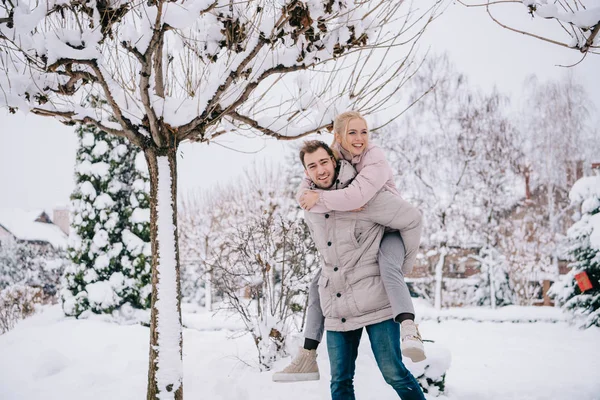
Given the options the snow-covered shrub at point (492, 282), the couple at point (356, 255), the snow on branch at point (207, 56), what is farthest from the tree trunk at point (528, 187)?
the couple at point (356, 255)

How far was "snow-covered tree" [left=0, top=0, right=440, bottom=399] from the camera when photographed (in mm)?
2689

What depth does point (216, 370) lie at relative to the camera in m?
4.72

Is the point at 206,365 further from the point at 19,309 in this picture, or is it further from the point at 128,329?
the point at 19,309

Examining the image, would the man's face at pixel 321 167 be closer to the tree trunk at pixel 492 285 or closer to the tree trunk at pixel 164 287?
the tree trunk at pixel 164 287

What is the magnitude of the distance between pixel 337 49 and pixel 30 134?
269 ft

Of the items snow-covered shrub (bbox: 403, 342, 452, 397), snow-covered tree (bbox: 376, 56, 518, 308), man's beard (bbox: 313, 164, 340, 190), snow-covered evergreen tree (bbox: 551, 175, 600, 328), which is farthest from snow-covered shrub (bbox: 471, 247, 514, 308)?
man's beard (bbox: 313, 164, 340, 190)

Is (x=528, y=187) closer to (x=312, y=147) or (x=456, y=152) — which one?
(x=456, y=152)

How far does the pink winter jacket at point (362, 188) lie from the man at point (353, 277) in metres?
0.08

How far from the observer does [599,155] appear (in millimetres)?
19734

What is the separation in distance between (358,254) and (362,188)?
0.38 metres

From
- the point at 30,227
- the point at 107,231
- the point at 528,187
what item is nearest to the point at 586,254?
the point at 107,231

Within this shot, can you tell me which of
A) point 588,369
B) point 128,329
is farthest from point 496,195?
Answer: point 128,329

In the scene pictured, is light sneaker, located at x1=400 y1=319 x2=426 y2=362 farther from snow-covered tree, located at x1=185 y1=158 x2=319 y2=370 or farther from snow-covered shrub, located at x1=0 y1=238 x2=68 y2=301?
snow-covered shrub, located at x1=0 y1=238 x2=68 y2=301

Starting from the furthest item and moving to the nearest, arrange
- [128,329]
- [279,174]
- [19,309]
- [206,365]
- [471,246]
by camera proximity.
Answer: [279,174]
[471,246]
[19,309]
[128,329]
[206,365]
